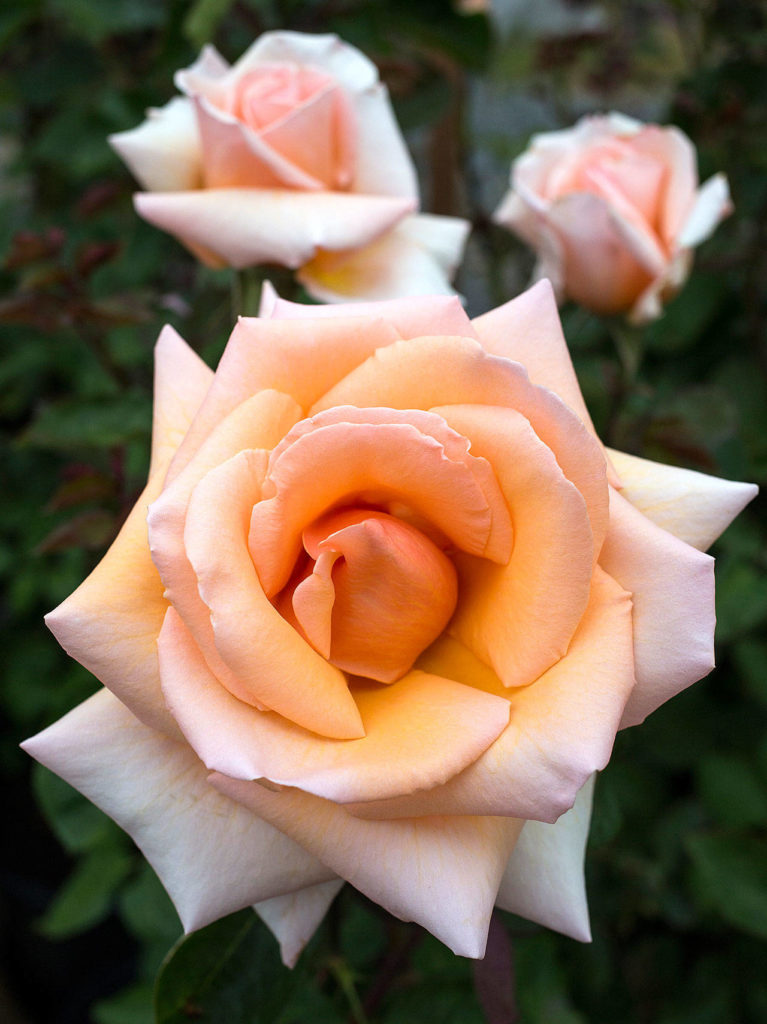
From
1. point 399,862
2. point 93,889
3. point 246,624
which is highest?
point 246,624

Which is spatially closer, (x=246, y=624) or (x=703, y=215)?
(x=246, y=624)

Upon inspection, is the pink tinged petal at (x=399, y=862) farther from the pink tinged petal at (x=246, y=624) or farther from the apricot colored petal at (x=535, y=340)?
the apricot colored petal at (x=535, y=340)

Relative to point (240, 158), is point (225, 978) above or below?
below

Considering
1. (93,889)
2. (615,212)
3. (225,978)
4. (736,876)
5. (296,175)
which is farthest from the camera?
(93,889)

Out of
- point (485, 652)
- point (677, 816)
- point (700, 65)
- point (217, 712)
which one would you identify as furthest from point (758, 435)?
point (217, 712)

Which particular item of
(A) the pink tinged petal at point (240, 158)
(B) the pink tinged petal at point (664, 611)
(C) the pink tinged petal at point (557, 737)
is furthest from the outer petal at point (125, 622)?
(A) the pink tinged petal at point (240, 158)

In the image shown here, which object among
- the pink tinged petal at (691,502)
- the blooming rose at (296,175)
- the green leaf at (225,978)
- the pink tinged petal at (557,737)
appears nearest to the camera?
the pink tinged petal at (557,737)

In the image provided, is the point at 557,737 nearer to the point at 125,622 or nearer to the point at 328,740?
the point at 328,740

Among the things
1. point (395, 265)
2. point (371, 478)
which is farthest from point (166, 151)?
point (371, 478)
